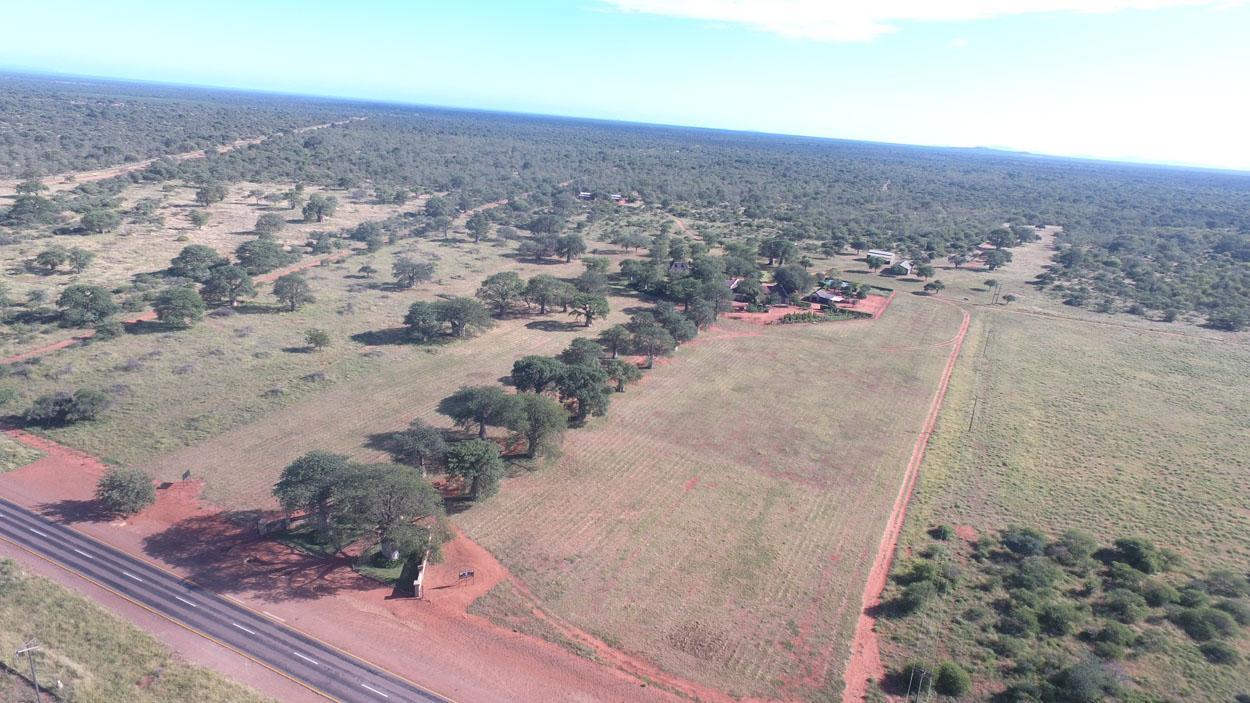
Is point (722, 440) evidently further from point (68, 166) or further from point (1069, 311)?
point (68, 166)

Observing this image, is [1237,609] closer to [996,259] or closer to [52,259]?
[996,259]

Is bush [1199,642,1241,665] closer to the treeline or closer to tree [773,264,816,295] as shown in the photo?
the treeline

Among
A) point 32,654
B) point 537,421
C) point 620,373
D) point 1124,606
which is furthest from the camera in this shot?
point 620,373

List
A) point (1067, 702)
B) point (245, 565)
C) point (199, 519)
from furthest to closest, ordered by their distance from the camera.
A: point (199, 519) < point (245, 565) < point (1067, 702)

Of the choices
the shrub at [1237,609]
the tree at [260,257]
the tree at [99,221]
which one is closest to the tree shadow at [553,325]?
the tree at [260,257]

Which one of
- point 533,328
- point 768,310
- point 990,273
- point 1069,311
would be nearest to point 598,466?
A: point 533,328

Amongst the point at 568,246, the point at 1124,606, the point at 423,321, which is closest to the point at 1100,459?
the point at 1124,606

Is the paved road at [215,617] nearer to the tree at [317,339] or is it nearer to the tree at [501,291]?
the tree at [317,339]
